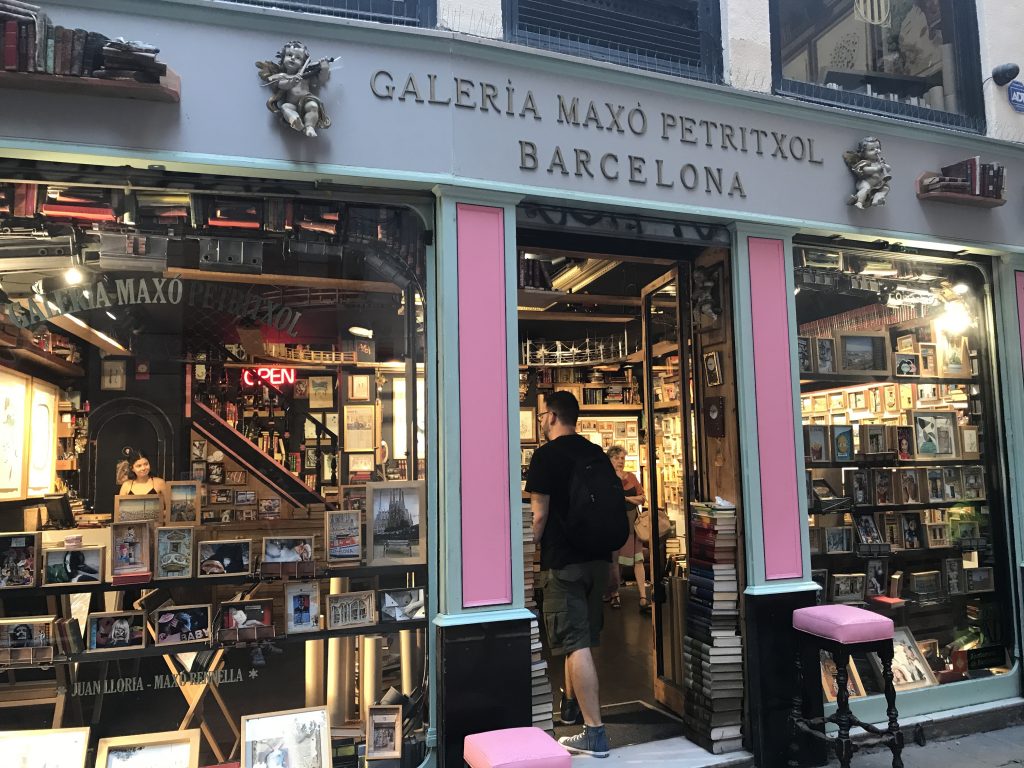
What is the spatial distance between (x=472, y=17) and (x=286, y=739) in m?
3.89

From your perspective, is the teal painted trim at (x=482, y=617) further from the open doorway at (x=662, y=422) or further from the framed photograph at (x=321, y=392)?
the framed photograph at (x=321, y=392)

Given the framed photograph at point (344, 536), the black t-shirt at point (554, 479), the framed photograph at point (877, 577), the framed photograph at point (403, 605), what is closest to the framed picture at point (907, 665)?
the framed photograph at point (877, 577)

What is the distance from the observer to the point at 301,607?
13.1ft

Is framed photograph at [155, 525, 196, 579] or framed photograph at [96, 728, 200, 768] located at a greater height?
framed photograph at [155, 525, 196, 579]

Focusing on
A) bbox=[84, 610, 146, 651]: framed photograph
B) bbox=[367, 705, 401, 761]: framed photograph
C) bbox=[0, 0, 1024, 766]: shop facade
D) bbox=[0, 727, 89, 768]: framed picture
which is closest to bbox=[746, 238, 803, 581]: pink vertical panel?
bbox=[0, 0, 1024, 766]: shop facade

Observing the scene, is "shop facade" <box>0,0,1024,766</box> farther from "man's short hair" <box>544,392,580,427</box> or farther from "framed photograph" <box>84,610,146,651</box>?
"man's short hair" <box>544,392,580,427</box>

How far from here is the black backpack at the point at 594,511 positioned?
4.63 meters

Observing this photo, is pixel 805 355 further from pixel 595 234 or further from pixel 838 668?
pixel 838 668

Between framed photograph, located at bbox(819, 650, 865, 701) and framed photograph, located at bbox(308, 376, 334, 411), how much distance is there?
3.47 m

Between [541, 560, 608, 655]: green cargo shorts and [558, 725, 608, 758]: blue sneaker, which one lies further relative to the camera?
[541, 560, 608, 655]: green cargo shorts

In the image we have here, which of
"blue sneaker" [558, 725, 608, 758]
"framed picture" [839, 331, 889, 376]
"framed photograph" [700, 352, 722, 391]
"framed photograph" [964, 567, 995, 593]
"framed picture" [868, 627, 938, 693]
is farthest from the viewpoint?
"framed photograph" [964, 567, 995, 593]

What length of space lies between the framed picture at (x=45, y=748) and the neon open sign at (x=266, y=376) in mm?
2021

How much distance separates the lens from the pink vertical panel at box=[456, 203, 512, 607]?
391cm

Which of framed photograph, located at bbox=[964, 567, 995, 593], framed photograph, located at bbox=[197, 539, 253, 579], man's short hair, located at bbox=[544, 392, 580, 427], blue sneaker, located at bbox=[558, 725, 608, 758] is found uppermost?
man's short hair, located at bbox=[544, 392, 580, 427]
